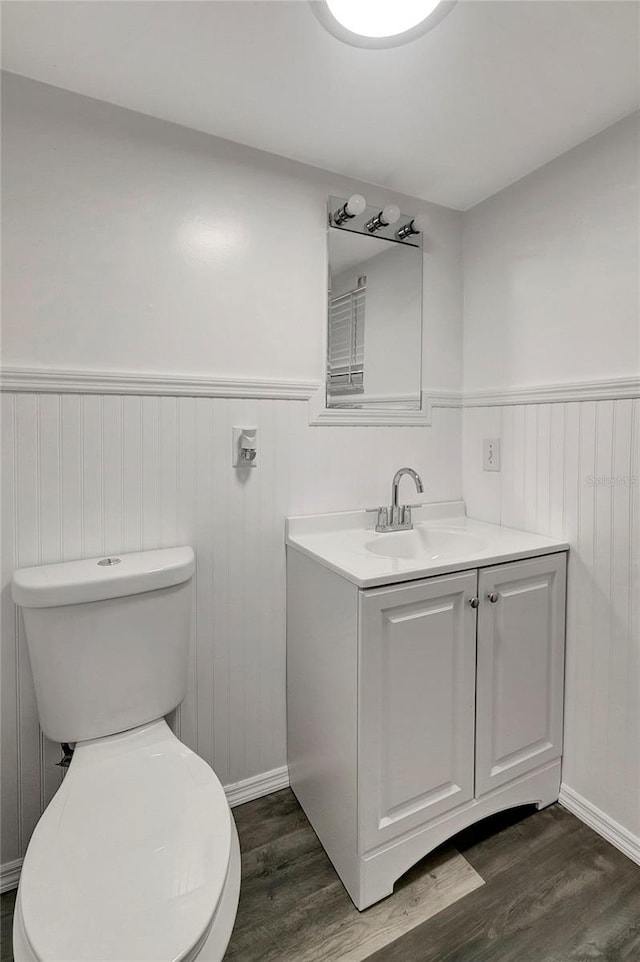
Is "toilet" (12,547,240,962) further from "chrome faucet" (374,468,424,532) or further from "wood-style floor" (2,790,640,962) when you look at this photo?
"chrome faucet" (374,468,424,532)

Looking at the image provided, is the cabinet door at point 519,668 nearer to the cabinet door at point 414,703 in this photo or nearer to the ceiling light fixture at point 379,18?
the cabinet door at point 414,703

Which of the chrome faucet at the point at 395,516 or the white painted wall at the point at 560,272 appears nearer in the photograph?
the white painted wall at the point at 560,272

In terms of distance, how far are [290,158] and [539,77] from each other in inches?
29.5

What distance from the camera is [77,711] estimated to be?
3.86ft

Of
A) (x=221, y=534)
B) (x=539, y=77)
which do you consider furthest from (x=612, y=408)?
(x=221, y=534)

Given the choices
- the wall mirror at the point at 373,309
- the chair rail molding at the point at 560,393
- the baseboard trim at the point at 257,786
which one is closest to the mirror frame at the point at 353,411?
the wall mirror at the point at 373,309

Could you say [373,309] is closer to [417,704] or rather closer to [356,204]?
[356,204]

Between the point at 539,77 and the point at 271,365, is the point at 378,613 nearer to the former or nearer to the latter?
the point at 271,365

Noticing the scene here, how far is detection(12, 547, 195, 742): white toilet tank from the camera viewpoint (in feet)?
3.78

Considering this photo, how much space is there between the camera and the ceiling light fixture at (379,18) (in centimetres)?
103

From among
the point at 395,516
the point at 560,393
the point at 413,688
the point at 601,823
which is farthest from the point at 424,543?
the point at 601,823

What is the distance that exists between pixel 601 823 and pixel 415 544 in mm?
1001

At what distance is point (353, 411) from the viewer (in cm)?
174

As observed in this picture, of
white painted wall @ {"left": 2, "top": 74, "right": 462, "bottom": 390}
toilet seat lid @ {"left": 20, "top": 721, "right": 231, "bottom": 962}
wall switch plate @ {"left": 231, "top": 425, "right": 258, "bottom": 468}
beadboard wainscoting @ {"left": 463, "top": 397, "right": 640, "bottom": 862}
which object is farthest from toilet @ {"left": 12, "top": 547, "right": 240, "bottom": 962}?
beadboard wainscoting @ {"left": 463, "top": 397, "right": 640, "bottom": 862}
